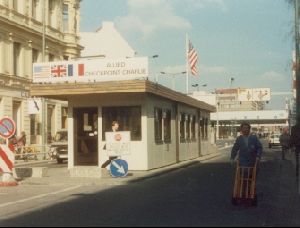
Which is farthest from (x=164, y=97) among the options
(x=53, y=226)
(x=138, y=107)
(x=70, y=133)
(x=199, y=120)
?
(x=53, y=226)

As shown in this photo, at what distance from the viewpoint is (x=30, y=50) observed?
41.1 metres

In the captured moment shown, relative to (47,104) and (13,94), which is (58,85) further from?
(47,104)

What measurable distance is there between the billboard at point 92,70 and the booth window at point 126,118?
1555 millimetres

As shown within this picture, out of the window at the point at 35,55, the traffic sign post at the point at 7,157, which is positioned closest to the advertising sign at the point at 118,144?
the traffic sign post at the point at 7,157

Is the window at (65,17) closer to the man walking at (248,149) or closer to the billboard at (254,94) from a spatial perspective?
the billboard at (254,94)

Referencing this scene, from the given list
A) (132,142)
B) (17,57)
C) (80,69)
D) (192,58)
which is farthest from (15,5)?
(132,142)

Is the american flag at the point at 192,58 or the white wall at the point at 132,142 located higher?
the american flag at the point at 192,58

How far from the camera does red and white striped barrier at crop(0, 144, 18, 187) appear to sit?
16.8 metres

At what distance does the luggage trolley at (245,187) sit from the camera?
453 inches

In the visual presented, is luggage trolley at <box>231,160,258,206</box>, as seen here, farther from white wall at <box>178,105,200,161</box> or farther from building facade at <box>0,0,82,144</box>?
building facade at <box>0,0,82,144</box>

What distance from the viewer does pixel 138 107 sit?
22234mm

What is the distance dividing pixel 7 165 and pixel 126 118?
21.0ft

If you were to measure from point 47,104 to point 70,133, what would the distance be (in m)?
21.0

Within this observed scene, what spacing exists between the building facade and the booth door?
375 inches
